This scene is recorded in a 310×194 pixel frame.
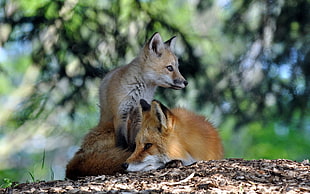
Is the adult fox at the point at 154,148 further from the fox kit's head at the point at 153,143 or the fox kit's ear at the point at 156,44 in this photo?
the fox kit's ear at the point at 156,44

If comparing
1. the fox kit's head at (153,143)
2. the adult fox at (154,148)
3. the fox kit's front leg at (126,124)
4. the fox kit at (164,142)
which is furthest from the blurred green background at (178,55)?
the fox kit's head at (153,143)

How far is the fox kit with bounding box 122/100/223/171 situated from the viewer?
4.25 metres

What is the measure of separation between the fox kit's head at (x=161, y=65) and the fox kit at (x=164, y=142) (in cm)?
160

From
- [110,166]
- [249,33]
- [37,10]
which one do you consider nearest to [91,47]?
[37,10]

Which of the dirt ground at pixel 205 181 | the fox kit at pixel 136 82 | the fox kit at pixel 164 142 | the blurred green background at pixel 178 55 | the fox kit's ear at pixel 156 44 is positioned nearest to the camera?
the dirt ground at pixel 205 181

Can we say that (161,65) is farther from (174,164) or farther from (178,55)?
(174,164)

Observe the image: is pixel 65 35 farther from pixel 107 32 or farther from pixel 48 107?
pixel 48 107

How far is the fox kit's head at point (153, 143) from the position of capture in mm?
4219

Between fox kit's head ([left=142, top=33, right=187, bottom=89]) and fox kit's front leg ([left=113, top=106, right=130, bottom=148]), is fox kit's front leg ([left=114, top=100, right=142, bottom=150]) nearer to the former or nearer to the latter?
fox kit's front leg ([left=113, top=106, right=130, bottom=148])

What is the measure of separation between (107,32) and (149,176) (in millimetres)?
4596

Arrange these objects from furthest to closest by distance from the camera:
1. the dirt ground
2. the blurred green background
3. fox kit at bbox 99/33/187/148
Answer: the blurred green background, fox kit at bbox 99/33/187/148, the dirt ground

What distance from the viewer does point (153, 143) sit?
14.2 feet

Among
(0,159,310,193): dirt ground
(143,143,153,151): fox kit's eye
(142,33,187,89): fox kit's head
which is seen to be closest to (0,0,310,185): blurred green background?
(142,33,187,89): fox kit's head

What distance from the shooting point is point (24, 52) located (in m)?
7.88
